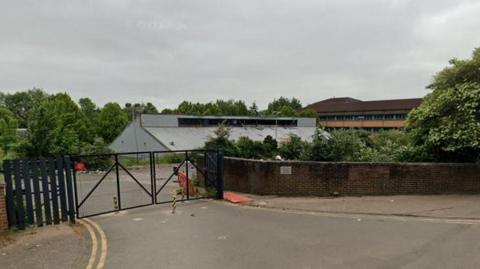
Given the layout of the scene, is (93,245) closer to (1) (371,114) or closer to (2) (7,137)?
(2) (7,137)

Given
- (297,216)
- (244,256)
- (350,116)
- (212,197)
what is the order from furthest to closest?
1. (350,116)
2. (212,197)
3. (297,216)
4. (244,256)

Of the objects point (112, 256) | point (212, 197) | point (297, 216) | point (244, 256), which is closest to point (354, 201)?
point (297, 216)

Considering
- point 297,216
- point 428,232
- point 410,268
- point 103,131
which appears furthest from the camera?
point 103,131

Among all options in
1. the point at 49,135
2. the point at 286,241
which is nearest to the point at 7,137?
the point at 49,135

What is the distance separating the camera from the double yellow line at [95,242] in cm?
613

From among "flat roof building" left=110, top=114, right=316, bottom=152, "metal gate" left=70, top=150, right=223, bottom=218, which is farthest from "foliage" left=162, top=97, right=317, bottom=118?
"metal gate" left=70, top=150, right=223, bottom=218

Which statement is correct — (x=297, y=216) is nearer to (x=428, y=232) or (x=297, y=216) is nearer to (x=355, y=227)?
(x=355, y=227)

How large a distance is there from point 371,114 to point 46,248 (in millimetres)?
81997

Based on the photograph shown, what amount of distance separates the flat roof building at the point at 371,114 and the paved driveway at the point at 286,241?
66.9m

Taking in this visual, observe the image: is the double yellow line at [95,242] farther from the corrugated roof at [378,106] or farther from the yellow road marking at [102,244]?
the corrugated roof at [378,106]

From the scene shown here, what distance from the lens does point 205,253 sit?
257 inches

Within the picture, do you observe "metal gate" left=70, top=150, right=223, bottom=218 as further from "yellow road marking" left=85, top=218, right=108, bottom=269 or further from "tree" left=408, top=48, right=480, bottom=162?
"tree" left=408, top=48, right=480, bottom=162

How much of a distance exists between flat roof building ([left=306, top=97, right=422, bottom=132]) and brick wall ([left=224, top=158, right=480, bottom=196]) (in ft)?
204

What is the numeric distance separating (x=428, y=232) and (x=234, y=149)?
16672mm
